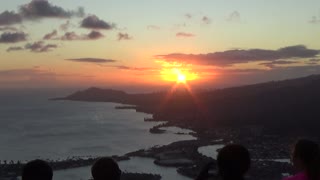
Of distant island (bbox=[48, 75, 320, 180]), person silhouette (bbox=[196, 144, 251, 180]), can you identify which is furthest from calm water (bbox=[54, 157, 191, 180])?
person silhouette (bbox=[196, 144, 251, 180])

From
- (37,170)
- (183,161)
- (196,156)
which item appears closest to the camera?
(37,170)

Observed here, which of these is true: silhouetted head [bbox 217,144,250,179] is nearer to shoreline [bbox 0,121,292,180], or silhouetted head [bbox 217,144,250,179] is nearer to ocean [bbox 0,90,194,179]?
shoreline [bbox 0,121,292,180]

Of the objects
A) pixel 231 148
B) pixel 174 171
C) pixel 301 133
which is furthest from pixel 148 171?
pixel 231 148

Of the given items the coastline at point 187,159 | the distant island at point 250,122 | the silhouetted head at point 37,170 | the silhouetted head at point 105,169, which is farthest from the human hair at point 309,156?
the coastline at point 187,159

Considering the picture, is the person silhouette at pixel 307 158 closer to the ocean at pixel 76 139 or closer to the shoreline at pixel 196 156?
the shoreline at pixel 196 156

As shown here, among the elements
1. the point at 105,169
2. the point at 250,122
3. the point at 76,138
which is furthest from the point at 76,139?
the point at 105,169

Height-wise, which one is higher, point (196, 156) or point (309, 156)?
point (309, 156)

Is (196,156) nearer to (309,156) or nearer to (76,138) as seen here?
(76,138)

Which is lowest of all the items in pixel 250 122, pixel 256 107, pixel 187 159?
pixel 187 159
